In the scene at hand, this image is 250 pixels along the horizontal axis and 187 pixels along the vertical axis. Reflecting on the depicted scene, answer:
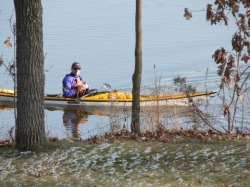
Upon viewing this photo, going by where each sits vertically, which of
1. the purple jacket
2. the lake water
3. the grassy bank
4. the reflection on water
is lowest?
the reflection on water

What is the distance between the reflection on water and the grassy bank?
832 cm

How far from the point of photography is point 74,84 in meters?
18.6

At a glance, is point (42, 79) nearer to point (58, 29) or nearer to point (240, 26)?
point (240, 26)

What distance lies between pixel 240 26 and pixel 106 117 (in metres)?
9.75

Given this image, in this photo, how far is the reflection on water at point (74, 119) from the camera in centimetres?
1669

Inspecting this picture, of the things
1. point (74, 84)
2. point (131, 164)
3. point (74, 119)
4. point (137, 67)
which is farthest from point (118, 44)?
point (131, 164)

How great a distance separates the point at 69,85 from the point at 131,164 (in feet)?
38.2

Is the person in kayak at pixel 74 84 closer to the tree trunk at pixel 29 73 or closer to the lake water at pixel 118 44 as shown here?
the lake water at pixel 118 44

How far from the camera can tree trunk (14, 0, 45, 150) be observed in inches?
301

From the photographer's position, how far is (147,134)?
884 centimetres

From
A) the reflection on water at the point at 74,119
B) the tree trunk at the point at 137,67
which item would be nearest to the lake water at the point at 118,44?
the reflection on water at the point at 74,119

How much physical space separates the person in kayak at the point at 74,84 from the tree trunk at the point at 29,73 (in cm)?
996

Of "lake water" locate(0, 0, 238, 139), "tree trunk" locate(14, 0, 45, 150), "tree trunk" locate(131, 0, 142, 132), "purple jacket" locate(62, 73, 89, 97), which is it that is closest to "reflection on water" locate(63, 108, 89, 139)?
"lake water" locate(0, 0, 238, 139)

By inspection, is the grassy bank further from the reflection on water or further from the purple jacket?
the purple jacket
